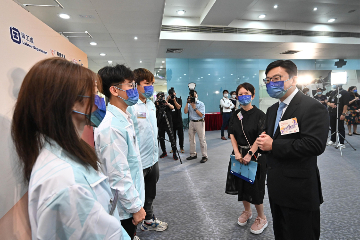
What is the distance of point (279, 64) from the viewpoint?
1.48 metres

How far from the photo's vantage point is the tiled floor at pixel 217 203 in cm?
201

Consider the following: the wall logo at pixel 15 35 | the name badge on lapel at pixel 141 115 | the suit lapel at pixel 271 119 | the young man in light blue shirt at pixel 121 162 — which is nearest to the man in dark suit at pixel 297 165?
the suit lapel at pixel 271 119

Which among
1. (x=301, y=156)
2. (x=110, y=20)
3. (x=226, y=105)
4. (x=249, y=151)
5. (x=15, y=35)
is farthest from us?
(x=226, y=105)

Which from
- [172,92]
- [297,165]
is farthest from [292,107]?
[172,92]

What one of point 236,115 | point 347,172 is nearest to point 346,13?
point 347,172

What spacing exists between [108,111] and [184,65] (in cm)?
918

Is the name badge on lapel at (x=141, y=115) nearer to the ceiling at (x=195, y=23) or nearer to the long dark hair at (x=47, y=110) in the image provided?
the long dark hair at (x=47, y=110)

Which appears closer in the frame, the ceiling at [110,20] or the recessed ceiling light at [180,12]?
the ceiling at [110,20]

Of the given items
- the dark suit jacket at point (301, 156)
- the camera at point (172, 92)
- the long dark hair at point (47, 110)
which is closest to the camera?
the long dark hair at point (47, 110)

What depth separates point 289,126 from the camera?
1294 mm

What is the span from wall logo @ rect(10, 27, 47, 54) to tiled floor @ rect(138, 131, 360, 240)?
1.89 metres

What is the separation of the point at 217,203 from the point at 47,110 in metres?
2.46

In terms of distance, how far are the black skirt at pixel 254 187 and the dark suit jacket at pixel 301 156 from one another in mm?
673

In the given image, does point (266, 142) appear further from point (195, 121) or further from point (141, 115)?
point (195, 121)
